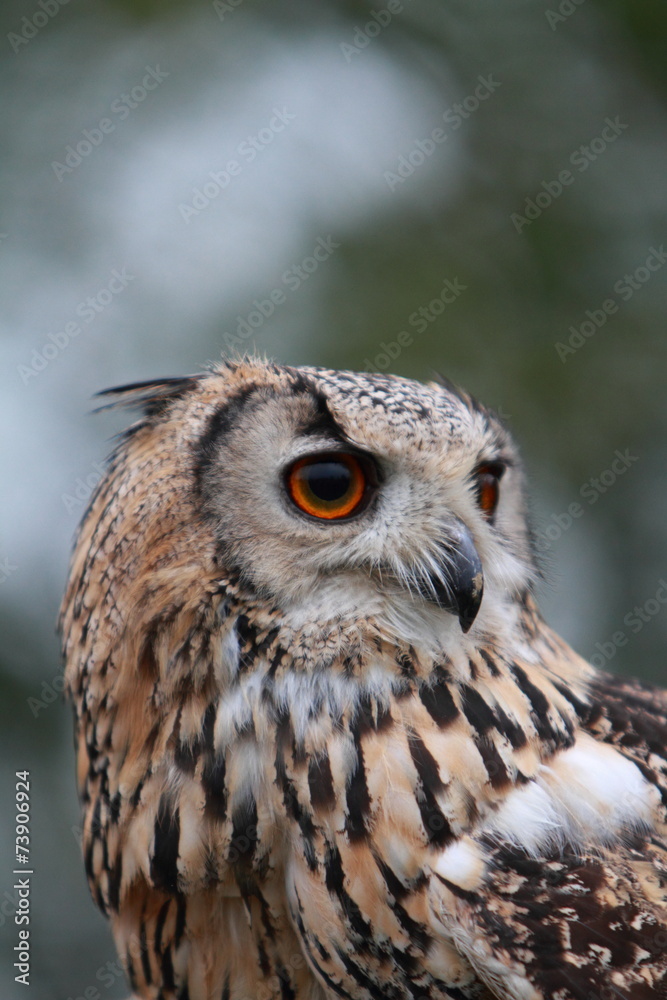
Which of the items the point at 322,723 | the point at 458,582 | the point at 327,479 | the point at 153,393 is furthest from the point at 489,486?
the point at 153,393

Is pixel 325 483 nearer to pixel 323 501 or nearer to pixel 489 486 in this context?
pixel 323 501

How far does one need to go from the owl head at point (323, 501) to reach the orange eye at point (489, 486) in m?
0.14

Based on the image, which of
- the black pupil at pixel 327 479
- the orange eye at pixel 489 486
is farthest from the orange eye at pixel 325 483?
the orange eye at pixel 489 486

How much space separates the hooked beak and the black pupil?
11.9 inches

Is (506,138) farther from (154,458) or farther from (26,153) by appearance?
(154,458)

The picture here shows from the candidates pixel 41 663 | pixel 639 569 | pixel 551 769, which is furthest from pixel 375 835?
pixel 639 569

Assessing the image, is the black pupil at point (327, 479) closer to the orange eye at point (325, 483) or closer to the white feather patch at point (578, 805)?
the orange eye at point (325, 483)

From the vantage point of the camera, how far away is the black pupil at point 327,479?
2061mm

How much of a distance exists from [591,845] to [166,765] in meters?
0.99

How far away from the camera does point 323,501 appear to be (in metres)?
2.08

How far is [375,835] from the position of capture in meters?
1.87

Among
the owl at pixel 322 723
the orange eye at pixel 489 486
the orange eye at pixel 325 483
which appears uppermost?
the orange eye at pixel 489 486

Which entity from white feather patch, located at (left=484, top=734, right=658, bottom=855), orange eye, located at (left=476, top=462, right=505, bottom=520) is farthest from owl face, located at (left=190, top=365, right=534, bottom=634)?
white feather patch, located at (left=484, top=734, right=658, bottom=855)

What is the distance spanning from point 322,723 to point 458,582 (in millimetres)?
464
